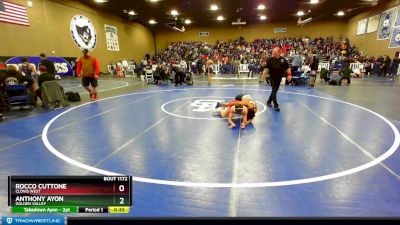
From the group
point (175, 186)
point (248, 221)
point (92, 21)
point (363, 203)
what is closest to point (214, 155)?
point (175, 186)

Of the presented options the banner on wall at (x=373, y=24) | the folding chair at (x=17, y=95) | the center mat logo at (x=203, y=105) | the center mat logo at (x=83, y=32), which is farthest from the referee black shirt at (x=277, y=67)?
the banner on wall at (x=373, y=24)

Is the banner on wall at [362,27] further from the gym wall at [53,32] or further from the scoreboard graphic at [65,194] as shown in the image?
the scoreboard graphic at [65,194]

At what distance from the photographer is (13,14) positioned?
14.3 m

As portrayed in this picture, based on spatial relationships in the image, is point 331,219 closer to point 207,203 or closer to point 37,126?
point 207,203

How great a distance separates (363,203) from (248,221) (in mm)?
1848

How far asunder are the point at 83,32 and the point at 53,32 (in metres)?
3.12

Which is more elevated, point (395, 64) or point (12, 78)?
point (395, 64)

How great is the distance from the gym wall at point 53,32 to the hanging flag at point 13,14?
0.26 m

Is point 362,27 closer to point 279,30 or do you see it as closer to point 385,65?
point 385,65

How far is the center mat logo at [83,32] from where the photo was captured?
1927 cm

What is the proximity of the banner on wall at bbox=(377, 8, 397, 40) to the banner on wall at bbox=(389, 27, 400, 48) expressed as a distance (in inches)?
23.2

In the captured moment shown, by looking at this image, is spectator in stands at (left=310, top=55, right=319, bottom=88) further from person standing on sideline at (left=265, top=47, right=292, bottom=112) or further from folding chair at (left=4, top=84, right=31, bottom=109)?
folding chair at (left=4, top=84, right=31, bottom=109)

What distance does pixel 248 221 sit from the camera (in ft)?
4.57

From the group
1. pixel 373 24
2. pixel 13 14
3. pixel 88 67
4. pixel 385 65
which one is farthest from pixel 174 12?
pixel 373 24
